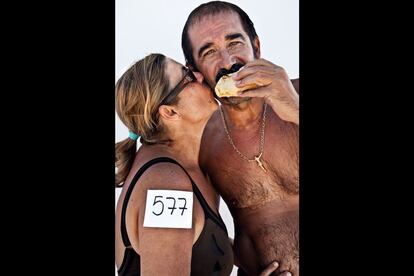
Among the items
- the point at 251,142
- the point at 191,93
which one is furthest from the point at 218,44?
the point at 251,142

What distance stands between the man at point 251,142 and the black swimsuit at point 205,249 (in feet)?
0.42

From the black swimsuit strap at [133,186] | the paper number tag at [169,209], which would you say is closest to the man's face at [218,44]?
the black swimsuit strap at [133,186]

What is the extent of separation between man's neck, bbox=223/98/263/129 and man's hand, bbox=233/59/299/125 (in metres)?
0.06

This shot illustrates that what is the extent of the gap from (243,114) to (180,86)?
1.23ft

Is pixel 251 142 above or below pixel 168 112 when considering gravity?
below

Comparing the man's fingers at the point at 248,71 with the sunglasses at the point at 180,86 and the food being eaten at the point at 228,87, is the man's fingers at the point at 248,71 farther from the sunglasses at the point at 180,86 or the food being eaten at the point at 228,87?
the sunglasses at the point at 180,86

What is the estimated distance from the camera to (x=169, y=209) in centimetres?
347

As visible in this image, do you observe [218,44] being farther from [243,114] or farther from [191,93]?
[243,114]

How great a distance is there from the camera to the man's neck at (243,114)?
3629 millimetres

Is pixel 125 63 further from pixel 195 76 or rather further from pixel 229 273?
pixel 229 273

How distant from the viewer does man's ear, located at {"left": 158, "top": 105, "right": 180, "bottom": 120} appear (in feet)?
11.7

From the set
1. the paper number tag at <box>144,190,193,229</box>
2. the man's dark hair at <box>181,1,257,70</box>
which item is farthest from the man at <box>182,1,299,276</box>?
the paper number tag at <box>144,190,193,229</box>

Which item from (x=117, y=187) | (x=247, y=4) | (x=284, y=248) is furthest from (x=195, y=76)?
(x=284, y=248)

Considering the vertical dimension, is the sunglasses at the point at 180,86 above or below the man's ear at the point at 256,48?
below
